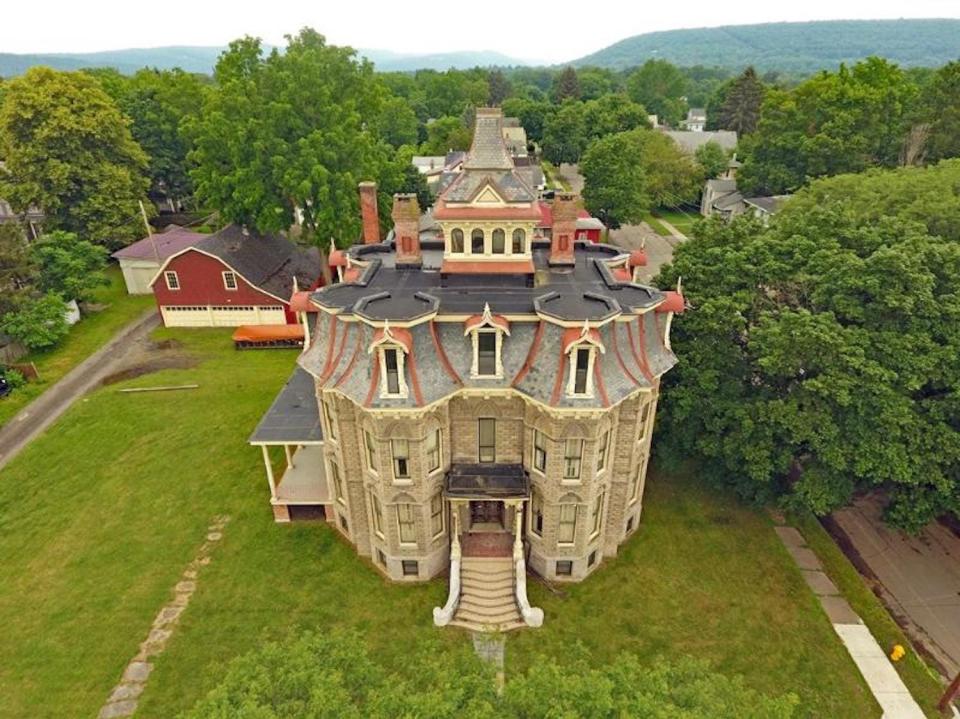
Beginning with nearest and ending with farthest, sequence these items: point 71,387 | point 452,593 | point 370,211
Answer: point 452,593 < point 370,211 < point 71,387

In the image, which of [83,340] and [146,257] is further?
[146,257]

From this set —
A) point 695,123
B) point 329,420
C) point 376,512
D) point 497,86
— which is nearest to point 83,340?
point 329,420

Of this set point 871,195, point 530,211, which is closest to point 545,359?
point 530,211

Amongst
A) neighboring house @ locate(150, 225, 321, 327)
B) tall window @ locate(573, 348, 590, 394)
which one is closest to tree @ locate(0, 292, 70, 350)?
neighboring house @ locate(150, 225, 321, 327)

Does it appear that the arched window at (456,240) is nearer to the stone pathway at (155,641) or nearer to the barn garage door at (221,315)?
the stone pathway at (155,641)

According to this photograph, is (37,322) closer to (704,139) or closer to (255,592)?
(255,592)

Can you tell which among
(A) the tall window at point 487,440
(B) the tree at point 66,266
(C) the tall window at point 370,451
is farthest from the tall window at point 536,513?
(B) the tree at point 66,266

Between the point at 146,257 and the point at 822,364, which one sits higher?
the point at 822,364
